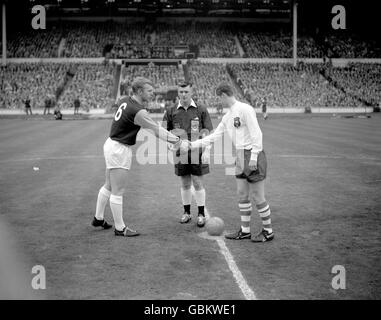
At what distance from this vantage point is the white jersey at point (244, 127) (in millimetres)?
6534

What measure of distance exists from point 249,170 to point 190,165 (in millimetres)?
1483

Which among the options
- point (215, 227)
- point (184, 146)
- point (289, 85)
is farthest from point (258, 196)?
point (289, 85)

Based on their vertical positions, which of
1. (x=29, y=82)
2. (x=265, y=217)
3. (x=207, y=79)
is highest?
(x=29, y=82)

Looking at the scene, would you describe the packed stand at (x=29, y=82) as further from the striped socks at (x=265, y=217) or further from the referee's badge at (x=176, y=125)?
the striped socks at (x=265, y=217)

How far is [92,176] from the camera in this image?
1213 centimetres

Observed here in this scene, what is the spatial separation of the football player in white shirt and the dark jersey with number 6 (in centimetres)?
135

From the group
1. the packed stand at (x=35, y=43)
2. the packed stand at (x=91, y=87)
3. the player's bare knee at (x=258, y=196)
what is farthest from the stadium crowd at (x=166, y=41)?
the player's bare knee at (x=258, y=196)

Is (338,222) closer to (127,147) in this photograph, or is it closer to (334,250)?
(334,250)

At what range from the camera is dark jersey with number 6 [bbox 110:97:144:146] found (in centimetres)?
687

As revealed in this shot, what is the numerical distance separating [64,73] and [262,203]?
49.8m

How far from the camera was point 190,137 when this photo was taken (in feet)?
25.9

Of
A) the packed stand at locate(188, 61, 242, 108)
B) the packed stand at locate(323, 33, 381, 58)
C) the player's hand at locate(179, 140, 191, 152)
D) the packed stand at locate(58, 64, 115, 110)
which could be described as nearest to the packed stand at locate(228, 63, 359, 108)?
the packed stand at locate(188, 61, 242, 108)

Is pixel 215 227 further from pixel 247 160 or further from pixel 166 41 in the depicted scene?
pixel 166 41

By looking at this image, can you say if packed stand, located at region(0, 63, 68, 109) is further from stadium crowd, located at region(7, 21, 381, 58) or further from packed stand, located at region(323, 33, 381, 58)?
packed stand, located at region(323, 33, 381, 58)
